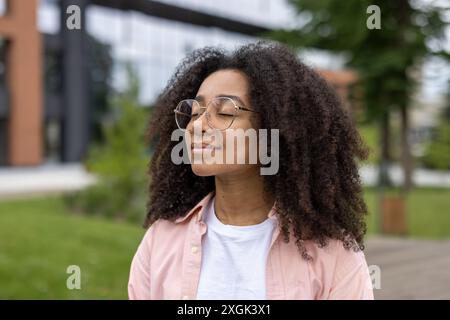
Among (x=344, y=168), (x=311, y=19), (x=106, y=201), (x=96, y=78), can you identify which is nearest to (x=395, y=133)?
(x=96, y=78)

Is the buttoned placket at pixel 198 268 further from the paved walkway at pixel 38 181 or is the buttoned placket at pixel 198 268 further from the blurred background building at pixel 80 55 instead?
the blurred background building at pixel 80 55

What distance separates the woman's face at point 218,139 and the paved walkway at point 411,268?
2.76 metres

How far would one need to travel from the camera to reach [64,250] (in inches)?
280

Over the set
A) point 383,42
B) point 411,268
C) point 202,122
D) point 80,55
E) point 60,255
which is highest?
point 80,55

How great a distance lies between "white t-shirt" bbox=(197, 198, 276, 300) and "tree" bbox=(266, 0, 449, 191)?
8.25 metres


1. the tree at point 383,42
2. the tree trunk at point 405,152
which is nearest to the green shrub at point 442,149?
the tree trunk at point 405,152

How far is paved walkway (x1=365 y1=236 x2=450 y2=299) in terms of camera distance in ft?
14.4

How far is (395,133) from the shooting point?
30.2m

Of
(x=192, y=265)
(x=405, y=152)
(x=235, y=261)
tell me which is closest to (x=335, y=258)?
(x=235, y=261)

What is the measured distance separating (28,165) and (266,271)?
2685 cm

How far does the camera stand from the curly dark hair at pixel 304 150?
1595mm

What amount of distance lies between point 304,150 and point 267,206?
0.20 metres

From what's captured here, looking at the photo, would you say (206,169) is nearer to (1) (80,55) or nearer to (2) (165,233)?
(2) (165,233)

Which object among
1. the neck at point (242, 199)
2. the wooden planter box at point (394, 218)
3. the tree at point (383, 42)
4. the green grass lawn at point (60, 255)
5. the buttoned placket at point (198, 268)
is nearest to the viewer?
the buttoned placket at point (198, 268)
